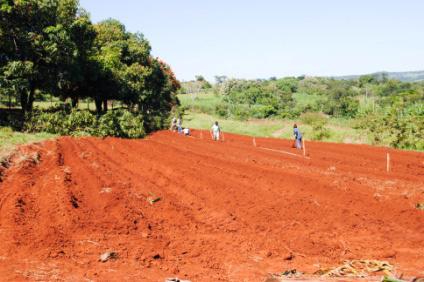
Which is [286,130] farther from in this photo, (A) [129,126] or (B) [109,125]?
(B) [109,125]

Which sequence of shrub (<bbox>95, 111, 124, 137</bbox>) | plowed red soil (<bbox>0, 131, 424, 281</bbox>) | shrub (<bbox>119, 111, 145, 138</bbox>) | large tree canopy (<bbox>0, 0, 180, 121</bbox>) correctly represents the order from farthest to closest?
1. shrub (<bbox>119, 111, 145, 138</bbox>)
2. shrub (<bbox>95, 111, 124, 137</bbox>)
3. large tree canopy (<bbox>0, 0, 180, 121</bbox>)
4. plowed red soil (<bbox>0, 131, 424, 281</bbox>)

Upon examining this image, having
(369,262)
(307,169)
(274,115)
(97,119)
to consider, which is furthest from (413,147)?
(274,115)

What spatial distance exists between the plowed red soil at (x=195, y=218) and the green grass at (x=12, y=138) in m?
0.59

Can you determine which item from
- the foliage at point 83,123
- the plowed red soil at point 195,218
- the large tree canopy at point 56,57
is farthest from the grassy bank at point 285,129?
the plowed red soil at point 195,218

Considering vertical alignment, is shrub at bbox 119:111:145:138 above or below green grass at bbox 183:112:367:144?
above

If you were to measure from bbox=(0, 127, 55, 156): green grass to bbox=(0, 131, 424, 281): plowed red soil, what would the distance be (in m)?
0.59

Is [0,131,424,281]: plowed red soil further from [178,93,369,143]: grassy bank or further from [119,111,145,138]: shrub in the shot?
[178,93,369,143]: grassy bank

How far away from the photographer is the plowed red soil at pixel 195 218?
8.71 metres

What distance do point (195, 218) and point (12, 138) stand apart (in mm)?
12594

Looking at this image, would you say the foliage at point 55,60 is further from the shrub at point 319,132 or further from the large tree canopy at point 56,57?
the shrub at point 319,132

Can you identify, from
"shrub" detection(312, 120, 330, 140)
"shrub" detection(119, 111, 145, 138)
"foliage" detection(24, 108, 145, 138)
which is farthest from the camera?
"shrub" detection(312, 120, 330, 140)

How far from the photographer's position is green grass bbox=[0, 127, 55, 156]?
17634mm

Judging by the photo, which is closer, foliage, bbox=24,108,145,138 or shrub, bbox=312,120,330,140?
foliage, bbox=24,108,145,138

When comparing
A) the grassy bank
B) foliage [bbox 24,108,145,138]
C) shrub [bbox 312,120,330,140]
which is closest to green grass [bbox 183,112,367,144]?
the grassy bank
